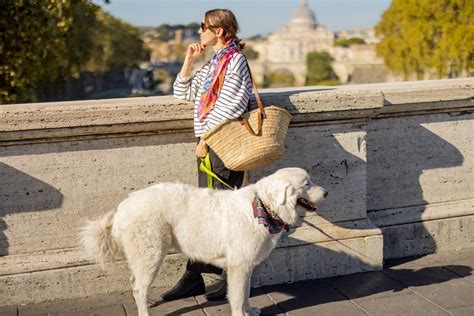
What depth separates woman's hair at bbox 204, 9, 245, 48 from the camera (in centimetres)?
479

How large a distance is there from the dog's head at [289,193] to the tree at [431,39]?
91.2ft

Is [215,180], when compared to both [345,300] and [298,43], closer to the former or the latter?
[345,300]

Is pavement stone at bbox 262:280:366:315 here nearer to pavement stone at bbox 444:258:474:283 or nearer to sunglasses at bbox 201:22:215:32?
pavement stone at bbox 444:258:474:283

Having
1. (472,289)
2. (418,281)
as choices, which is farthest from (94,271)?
(472,289)

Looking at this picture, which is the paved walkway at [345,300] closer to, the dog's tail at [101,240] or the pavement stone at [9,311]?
the pavement stone at [9,311]

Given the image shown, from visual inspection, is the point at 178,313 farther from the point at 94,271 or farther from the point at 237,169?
the point at 237,169

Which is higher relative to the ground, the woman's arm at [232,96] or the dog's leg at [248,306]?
the woman's arm at [232,96]

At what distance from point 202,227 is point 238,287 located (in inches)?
19.1

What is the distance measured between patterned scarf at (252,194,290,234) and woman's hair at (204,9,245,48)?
1.20m

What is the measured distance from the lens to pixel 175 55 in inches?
6176

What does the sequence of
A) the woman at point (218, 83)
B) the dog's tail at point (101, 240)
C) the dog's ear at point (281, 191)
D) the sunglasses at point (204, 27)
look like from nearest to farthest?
the dog's ear at point (281, 191)
the dog's tail at point (101, 240)
the woman at point (218, 83)
the sunglasses at point (204, 27)

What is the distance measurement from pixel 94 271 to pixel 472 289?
2984 millimetres

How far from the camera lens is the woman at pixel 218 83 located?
4.70m

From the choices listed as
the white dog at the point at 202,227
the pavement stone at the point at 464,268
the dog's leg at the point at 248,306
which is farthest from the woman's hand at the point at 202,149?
the pavement stone at the point at 464,268
